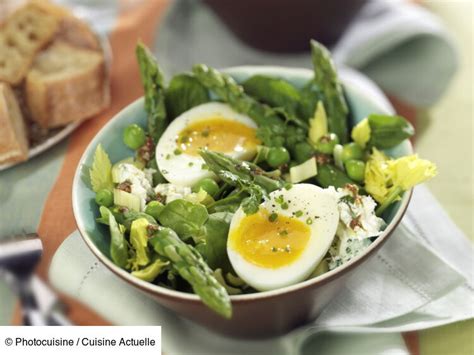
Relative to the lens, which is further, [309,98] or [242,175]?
[309,98]

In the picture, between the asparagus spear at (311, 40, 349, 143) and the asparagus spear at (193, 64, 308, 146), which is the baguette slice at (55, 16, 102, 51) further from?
the asparagus spear at (311, 40, 349, 143)

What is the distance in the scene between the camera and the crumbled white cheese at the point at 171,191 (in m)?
1.07

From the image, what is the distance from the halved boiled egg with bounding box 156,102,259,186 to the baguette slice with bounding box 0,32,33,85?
15.3 inches

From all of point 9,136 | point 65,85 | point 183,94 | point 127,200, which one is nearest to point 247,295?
point 127,200

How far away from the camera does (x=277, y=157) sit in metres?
1.14

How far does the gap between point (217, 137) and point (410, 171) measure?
343 millimetres

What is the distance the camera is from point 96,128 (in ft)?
4.41

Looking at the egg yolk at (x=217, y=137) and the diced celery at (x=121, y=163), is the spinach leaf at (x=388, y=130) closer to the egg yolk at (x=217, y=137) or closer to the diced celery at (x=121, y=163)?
the egg yolk at (x=217, y=137)

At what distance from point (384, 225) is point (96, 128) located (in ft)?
2.01

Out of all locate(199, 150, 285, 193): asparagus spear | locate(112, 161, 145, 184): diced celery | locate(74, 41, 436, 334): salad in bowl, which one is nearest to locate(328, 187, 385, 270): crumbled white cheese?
locate(74, 41, 436, 334): salad in bowl

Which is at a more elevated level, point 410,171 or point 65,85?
point 410,171

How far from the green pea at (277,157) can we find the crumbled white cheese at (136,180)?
20 centimetres

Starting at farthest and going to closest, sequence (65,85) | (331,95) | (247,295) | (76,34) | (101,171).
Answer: (76,34)
(65,85)
(331,95)
(101,171)
(247,295)

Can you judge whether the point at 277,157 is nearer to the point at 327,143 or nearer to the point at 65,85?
the point at 327,143
